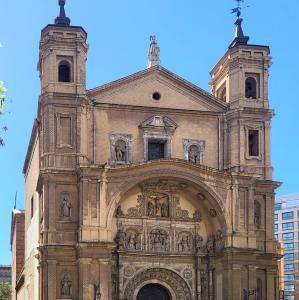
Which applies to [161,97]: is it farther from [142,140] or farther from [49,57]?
[49,57]

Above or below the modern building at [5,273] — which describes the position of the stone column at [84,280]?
above

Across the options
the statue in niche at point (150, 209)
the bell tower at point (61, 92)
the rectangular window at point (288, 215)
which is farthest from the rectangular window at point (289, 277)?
the bell tower at point (61, 92)

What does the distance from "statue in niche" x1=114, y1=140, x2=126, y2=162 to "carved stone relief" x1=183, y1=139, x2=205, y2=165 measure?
2.85 m

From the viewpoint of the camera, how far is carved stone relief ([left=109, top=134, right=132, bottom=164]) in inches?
1500

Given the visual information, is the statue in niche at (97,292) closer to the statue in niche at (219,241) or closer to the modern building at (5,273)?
the statue in niche at (219,241)

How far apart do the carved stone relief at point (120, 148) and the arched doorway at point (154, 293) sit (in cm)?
574

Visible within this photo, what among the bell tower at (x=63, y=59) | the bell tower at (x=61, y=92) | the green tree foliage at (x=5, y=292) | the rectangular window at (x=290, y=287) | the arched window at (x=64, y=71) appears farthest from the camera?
the rectangular window at (x=290, y=287)

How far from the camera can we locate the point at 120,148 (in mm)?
38281

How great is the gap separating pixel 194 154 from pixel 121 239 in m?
5.23

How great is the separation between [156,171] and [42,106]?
18.9 feet

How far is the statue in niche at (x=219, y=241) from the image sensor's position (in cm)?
3797

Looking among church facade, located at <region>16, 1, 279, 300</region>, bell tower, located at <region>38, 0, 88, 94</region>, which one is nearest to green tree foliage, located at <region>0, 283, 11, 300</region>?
church facade, located at <region>16, 1, 279, 300</region>

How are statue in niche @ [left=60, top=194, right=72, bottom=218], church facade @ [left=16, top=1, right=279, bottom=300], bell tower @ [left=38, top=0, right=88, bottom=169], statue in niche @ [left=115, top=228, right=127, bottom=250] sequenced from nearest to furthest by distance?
1. church facade @ [left=16, top=1, right=279, bottom=300]
2. statue in niche @ [left=60, top=194, right=72, bottom=218]
3. bell tower @ [left=38, top=0, right=88, bottom=169]
4. statue in niche @ [left=115, top=228, right=127, bottom=250]

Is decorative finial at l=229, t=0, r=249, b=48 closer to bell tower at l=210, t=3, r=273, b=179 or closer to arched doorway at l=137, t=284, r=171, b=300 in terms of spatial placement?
bell tower at l=210, t=3, r=273, b=179
